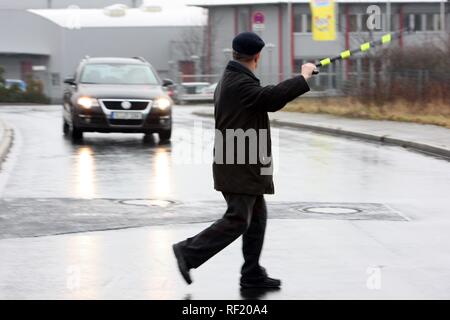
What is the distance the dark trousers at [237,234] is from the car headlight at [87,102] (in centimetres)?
1357

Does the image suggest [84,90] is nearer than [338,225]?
No

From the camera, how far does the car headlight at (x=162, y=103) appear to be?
21422mm

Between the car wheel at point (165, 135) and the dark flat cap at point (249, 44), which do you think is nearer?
the dark flat cap at point (249, 44)

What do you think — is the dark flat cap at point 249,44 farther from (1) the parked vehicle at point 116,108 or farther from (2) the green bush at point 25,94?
(2) the green bush at point 25,94

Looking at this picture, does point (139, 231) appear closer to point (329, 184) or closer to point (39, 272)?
point (39, 272)

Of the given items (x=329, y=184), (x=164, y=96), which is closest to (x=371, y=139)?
(x=164, y=96)

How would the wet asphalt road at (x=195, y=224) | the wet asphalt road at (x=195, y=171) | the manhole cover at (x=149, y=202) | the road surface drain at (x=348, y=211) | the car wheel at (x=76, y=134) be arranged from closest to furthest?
1. the wet asphalt road at (x=195, y=224)
2. the road surface drain at (x=348, y=211)
3. the manhole cover at (x=149, y=202)
4. the wet asphalt road at (x=195, y=171)
5. the car wheel at (x=76, y=134)

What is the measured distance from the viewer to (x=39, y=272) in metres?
8.27

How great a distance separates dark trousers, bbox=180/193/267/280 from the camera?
7.57m

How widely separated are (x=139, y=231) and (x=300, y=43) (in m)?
60.9

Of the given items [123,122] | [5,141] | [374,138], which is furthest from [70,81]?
[374,138]

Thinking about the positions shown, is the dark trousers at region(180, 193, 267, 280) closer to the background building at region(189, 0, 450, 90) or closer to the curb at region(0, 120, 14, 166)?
the curb at region(0, 120, 14, 166)

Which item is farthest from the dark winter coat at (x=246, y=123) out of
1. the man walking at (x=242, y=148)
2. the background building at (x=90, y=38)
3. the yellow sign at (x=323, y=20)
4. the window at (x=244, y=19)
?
the window at (x=244, y=19)
